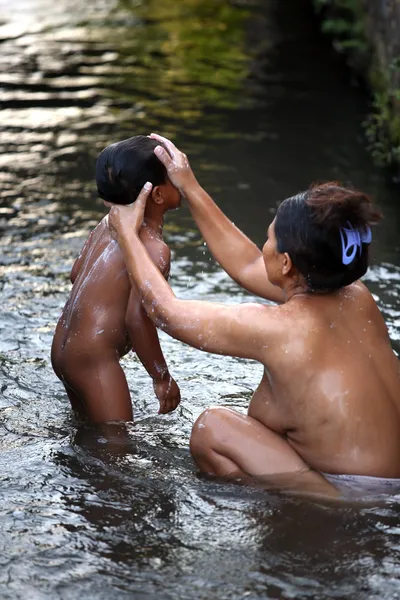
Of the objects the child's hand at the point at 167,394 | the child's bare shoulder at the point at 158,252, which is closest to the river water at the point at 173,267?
the child's hand at the point at 167,394

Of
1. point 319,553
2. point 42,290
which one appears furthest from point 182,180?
point 42,290

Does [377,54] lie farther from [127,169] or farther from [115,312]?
[115,312]

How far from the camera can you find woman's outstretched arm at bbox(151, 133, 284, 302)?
462 cm

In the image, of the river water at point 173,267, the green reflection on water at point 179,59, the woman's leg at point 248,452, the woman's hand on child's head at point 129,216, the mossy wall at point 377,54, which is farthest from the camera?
the green reflection on water at point 179,59

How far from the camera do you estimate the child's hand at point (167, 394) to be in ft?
15.4

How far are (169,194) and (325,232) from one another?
113 cm

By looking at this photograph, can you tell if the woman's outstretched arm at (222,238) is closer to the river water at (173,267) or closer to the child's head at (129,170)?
the child's head at (129,170)

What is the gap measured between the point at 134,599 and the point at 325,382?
107 centimetres

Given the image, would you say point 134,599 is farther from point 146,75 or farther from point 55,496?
point 146,75

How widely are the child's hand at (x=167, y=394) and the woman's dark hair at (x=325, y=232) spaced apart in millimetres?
1019

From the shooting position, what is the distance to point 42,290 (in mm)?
6668

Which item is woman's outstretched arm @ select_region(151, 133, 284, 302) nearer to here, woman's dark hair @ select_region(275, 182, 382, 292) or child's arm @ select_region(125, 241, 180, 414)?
child's arm @ select_region(125, 241, 180, 414)

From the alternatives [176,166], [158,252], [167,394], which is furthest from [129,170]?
[167,394]

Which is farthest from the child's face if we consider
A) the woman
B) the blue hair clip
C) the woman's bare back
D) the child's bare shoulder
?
the blue hair clip
